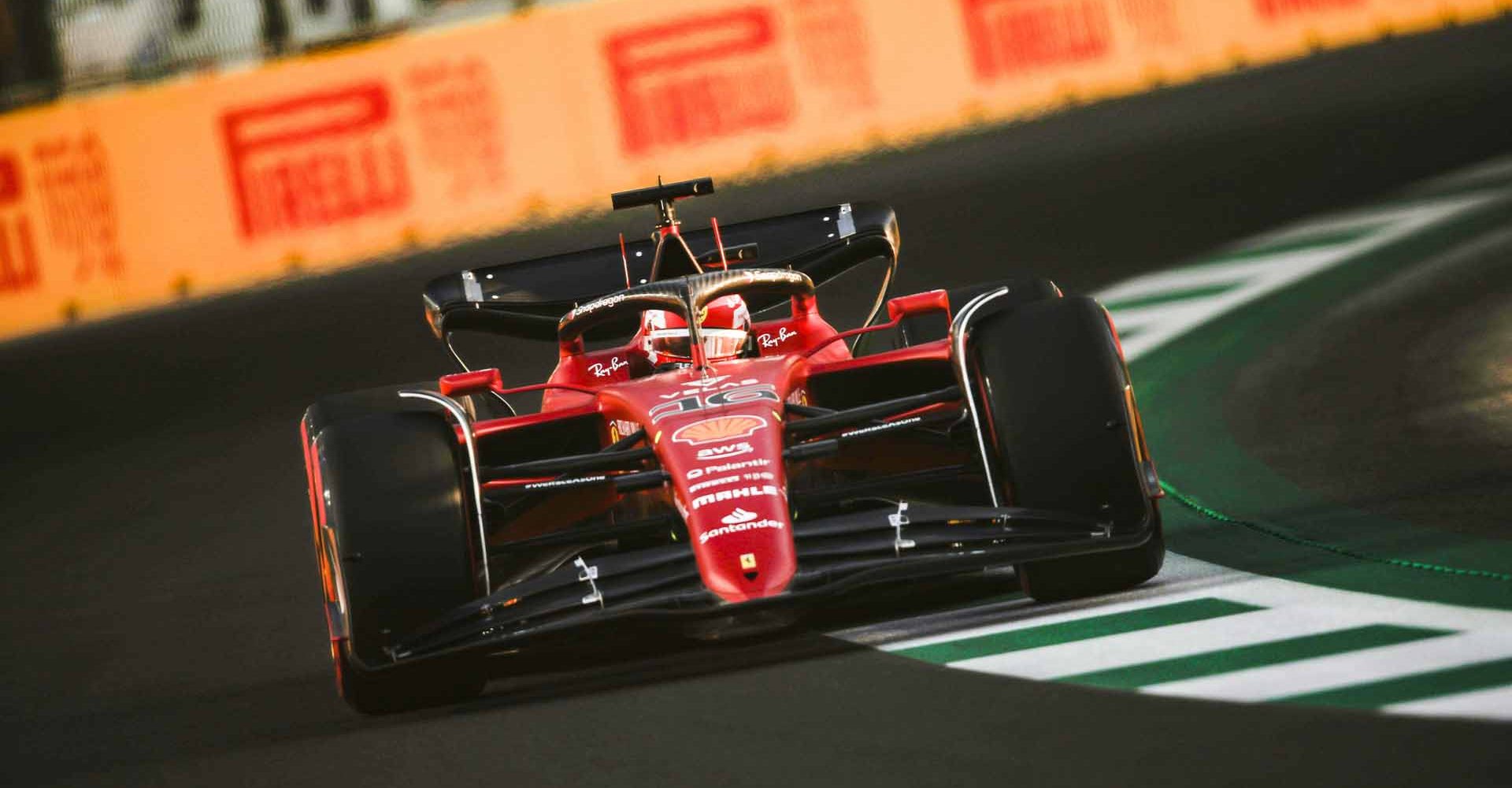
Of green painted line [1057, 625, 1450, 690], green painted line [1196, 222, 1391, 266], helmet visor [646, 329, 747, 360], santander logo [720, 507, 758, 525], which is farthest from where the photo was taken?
green painted line [1196, 222, 1391, 266]

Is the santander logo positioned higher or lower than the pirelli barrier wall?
lower

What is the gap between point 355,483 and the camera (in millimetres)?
6117

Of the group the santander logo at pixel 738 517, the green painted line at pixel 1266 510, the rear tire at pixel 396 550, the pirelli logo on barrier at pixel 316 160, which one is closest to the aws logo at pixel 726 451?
the santander logo at pixel 738 517

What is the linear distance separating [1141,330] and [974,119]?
6.25 meters

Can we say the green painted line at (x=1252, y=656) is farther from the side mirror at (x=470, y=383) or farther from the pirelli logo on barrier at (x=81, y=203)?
the pirelli logo on barrier at (x=81, y=203)

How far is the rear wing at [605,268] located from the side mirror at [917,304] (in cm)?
135

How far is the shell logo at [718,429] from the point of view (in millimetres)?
6221

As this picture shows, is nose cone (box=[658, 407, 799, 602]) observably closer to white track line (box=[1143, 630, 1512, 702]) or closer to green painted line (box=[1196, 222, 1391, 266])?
white track line (box=[1143, 630, 1512, 702])

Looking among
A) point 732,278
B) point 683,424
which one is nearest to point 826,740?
point 683,424

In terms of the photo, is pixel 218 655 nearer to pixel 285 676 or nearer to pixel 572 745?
pixel 285 676

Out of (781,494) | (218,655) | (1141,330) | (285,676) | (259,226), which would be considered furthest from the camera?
(259,226)

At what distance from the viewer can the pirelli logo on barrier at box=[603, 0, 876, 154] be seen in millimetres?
Result: 17297

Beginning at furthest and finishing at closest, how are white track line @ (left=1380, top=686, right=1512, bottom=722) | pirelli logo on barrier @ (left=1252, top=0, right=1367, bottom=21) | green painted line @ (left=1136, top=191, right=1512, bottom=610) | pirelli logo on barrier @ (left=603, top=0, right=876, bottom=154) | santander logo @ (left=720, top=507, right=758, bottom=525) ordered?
pirelli logo on barrier @ (left=1252, top=0, right=1367, bottom=21)
pirelli logo on barrier @ (left=603, top=0, right=876, bottom=154)
green painted line @ (left=1136, top=191, right=1512, bottom=610)
santander logo @ (left=720, top=507, right=758, bottom=525)
white track line @ (left=1380, top=686, right=1512, bottom=722)

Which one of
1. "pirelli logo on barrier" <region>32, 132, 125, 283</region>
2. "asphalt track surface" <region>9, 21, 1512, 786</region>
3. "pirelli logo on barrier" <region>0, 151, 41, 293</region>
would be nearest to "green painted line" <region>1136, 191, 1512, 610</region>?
"asphalt track surface" <region>9, 21, 1512, 786</region>
